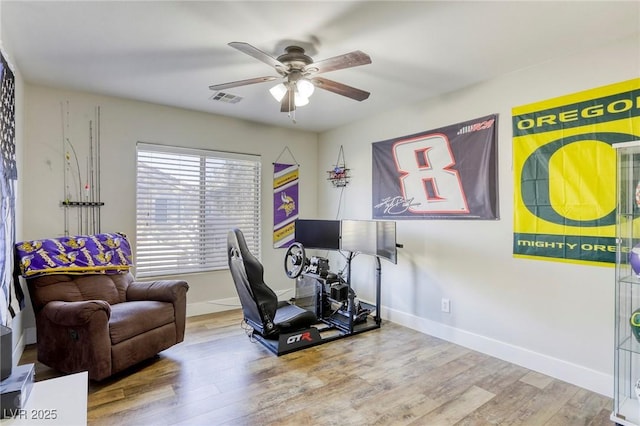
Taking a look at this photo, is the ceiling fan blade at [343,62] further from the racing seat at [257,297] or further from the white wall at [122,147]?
the white wall at [122,147]

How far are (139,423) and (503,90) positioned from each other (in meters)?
3.74

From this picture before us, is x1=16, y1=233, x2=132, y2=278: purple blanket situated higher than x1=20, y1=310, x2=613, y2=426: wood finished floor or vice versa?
x1=16, y1=233, x2=132, y2=278: purple blanket

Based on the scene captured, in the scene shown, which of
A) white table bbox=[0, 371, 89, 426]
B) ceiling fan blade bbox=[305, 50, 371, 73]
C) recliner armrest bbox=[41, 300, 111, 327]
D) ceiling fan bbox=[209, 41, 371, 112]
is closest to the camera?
white table bbox=[0, 371, 89, 426]

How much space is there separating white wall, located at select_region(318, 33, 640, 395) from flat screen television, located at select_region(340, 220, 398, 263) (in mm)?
370

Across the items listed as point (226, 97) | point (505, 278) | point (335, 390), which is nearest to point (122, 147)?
point (226, 97)

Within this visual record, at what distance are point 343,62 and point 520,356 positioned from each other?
2.76m

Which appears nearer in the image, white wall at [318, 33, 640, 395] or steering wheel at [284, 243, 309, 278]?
white wall at [318, 33, 640, 395]

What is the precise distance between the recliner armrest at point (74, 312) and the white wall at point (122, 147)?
121cm

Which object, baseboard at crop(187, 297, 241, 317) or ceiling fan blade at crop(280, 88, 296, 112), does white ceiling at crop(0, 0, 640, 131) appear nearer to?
ceiling fan blade at crop(280, 88, 296, 112)

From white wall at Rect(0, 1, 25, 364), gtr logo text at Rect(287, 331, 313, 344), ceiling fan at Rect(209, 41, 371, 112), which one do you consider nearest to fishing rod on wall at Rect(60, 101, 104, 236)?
white wall at Rect(0, 1, 25, 364)

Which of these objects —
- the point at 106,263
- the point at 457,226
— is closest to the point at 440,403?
the point at 457,226

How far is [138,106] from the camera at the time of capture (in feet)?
12.1

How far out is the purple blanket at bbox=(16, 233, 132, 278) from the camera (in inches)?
104

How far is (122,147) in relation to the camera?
362 cm
